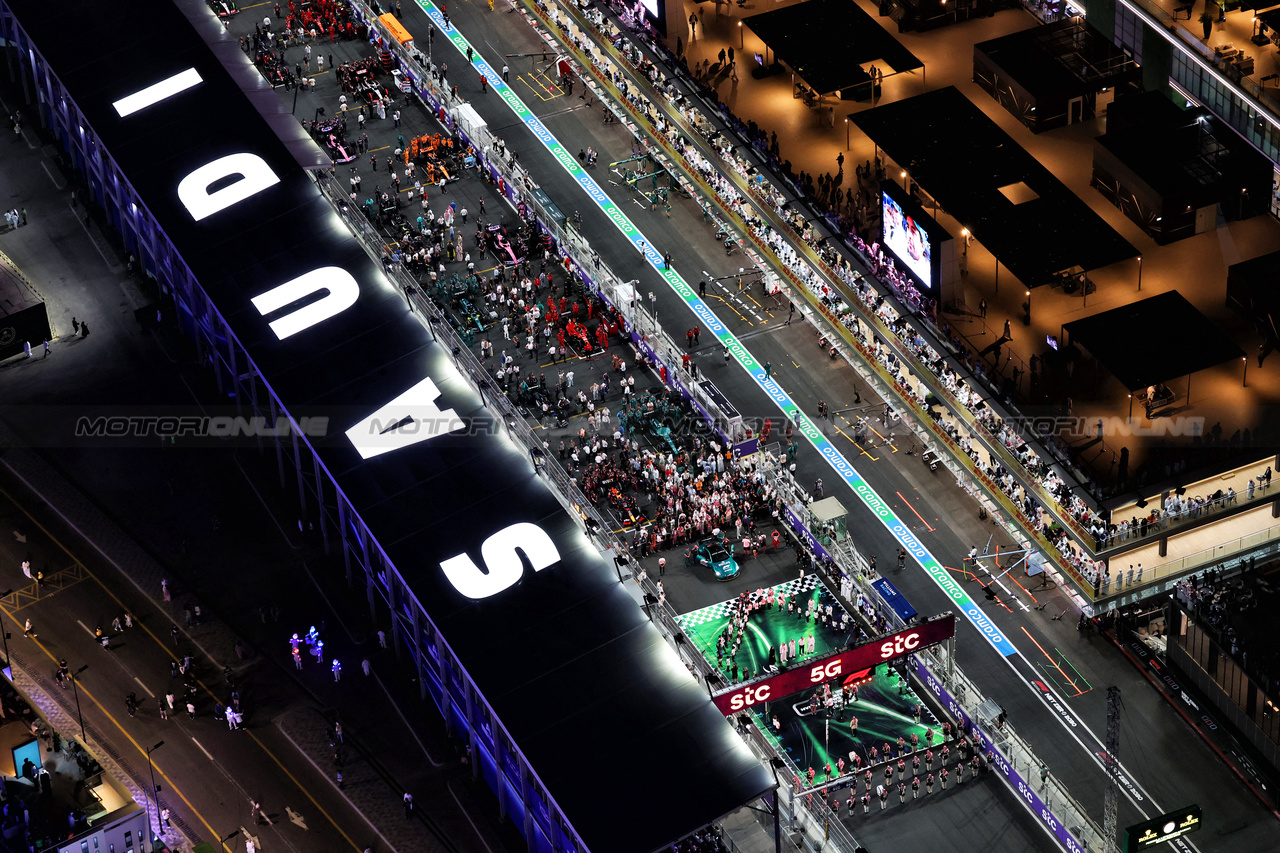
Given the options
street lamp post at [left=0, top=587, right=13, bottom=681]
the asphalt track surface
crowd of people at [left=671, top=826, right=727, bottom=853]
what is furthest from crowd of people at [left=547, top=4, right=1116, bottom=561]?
street lamp post at [left=0, top=587, right=13, bottom=681]

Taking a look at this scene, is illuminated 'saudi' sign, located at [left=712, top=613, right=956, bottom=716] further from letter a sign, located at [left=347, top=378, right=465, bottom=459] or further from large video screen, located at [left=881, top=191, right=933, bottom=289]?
large video screen, located at [left=881, top=191, right=933, bottom=289]

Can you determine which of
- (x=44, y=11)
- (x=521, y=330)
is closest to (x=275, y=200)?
(x=521, y=330)

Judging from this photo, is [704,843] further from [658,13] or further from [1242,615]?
[658,13]

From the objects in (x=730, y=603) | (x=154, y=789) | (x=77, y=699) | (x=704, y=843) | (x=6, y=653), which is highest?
(x=6, y=653)


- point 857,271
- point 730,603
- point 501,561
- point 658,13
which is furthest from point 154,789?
point 658,13

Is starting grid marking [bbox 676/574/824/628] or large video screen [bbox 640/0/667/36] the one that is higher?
large video screen [bbox 640/0/667/36]

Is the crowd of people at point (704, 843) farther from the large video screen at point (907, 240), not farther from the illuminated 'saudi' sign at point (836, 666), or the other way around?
the large video screen at point (907, 240)
